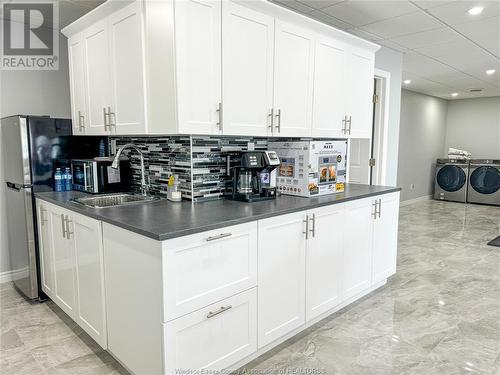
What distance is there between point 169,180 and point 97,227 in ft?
2.06

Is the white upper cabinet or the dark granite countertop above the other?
the white upper cabinet

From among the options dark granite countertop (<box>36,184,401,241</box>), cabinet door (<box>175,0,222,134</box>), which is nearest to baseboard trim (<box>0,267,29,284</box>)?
dark granite countertop (<box>36,184,401,241</box>)

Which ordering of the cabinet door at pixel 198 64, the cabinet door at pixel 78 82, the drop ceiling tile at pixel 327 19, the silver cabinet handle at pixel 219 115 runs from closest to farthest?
the cabinet door at pixel 198 64
the silver cabinet handle at pixel 219 115
the cabinet door at pixel 78 82
the drop ceiling tile at pixel 327 19

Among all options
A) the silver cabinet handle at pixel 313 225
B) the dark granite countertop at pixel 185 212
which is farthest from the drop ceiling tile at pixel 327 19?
the silver cabinet handle at pixel 313 225

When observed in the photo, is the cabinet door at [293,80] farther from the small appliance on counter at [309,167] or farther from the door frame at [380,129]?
the door frame at [380,129]

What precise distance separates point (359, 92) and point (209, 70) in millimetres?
1590

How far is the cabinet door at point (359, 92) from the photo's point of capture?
3000 mm

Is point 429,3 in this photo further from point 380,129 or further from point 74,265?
point 74,265

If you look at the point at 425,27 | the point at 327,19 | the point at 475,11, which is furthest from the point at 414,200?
the point at 327,19

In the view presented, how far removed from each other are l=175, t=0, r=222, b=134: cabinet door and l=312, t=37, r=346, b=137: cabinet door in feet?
3.06

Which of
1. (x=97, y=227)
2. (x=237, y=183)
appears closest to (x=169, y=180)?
(x=237, y=183)

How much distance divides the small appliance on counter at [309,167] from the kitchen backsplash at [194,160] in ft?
1.04

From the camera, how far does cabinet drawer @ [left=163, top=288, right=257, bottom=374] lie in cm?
164

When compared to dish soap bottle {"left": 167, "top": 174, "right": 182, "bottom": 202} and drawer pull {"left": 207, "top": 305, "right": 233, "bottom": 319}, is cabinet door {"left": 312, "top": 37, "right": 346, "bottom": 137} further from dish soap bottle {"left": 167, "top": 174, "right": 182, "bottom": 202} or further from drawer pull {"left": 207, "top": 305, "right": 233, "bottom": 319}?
drawer pull {"left": 207, "top": 305, "right": 233, "bottom": 319}
